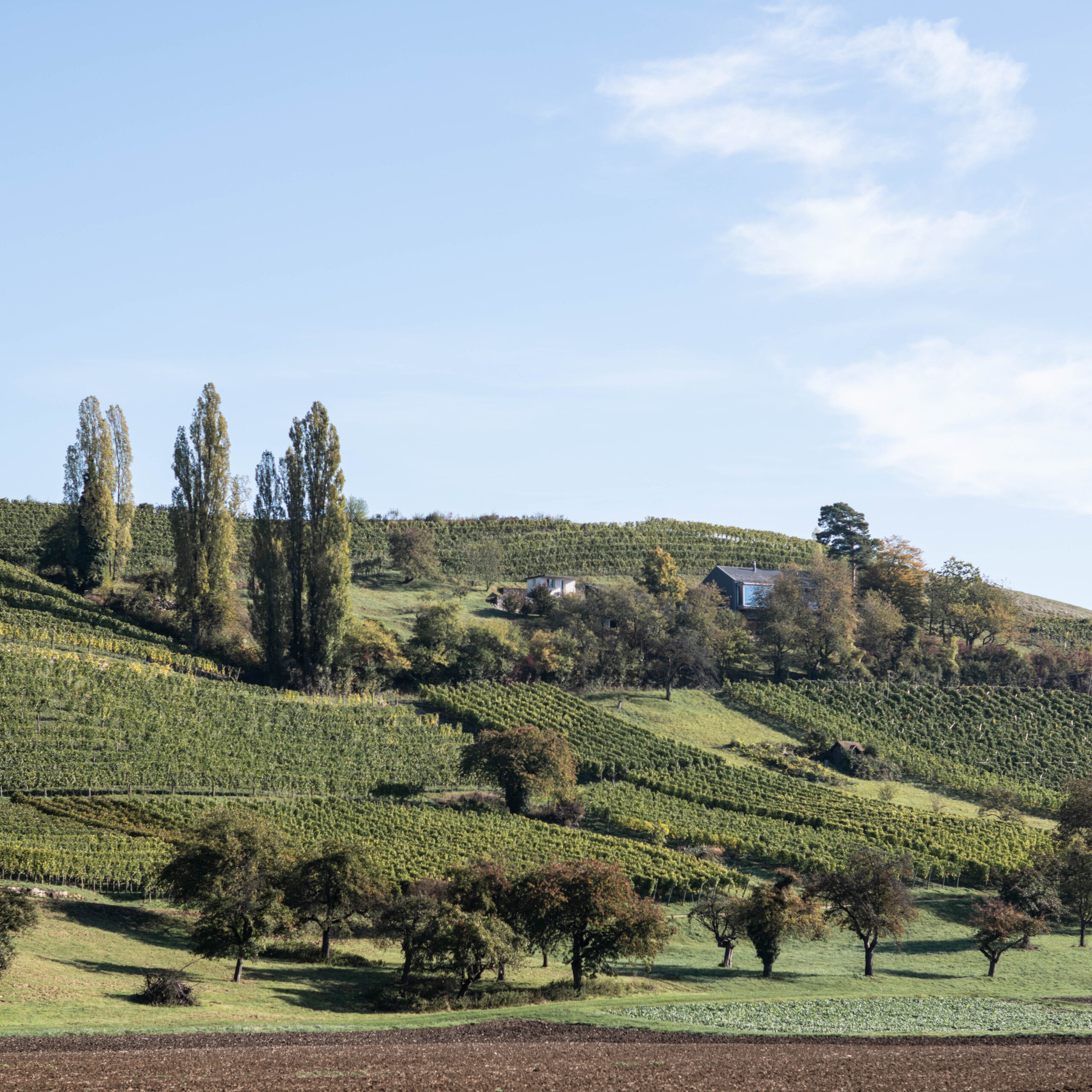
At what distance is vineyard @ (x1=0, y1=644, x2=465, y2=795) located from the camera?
5331cm

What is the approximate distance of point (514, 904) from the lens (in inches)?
1485

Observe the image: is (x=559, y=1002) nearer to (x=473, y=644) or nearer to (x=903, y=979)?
(x=903, y=979)

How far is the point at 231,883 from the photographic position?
3625cm

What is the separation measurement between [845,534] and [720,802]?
211ft

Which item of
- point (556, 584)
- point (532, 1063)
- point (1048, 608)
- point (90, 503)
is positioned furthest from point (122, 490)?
point (1048, 608)

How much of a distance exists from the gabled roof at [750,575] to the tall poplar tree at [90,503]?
53.8 m

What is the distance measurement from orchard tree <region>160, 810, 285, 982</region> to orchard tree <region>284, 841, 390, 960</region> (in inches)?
30.4

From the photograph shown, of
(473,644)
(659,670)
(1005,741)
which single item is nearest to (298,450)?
(473,644)

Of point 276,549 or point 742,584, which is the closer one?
point 276,549

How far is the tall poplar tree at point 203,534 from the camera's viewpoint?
73812 millimetres

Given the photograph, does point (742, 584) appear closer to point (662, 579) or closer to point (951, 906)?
point (662, 579)

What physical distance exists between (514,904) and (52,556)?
58.0 meters

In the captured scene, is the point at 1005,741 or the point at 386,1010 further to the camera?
the point at 1005,741

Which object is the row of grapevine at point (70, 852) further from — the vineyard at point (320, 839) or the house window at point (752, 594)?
the house window at point (752, 594)
